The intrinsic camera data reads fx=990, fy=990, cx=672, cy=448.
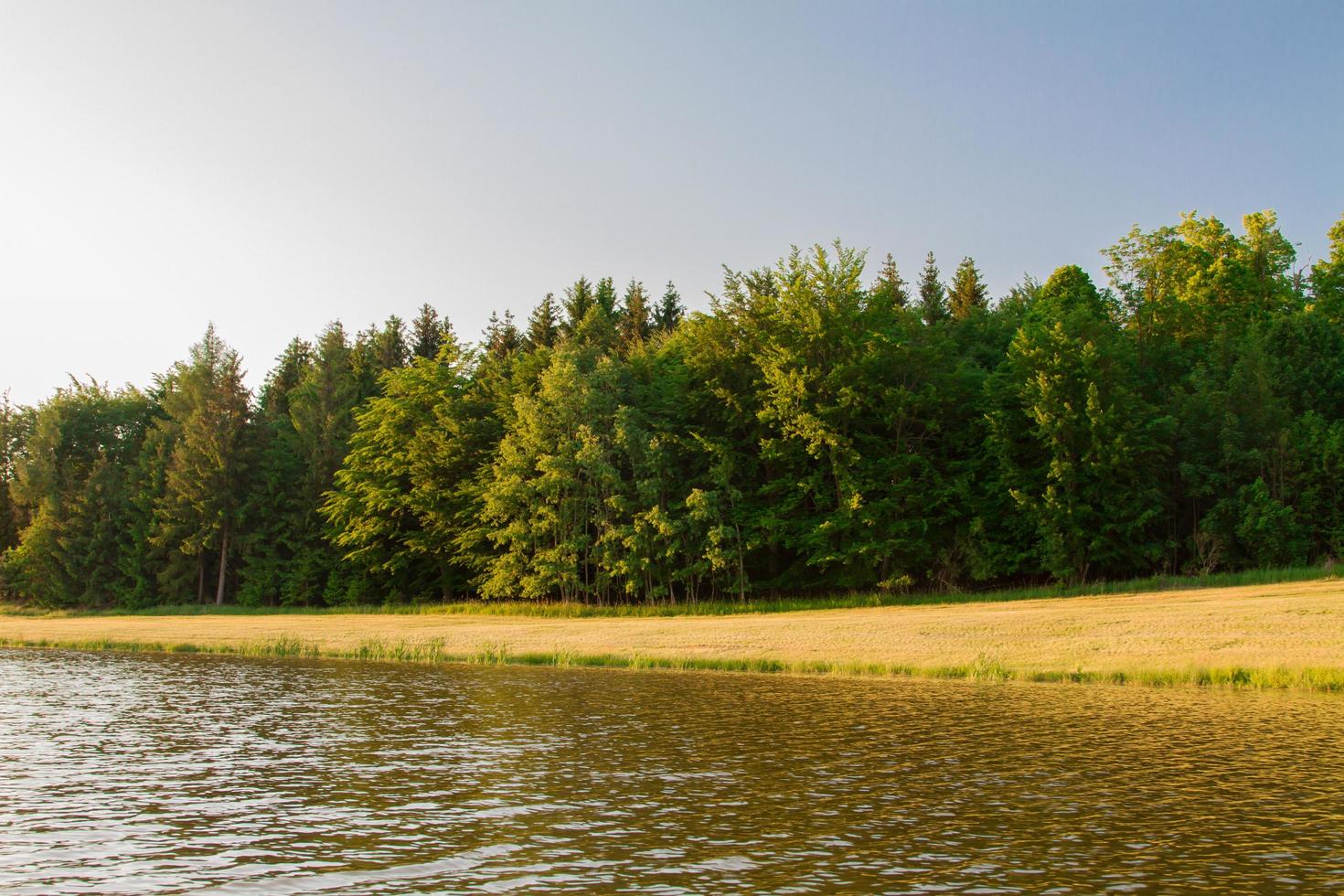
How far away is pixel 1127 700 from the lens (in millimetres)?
22641

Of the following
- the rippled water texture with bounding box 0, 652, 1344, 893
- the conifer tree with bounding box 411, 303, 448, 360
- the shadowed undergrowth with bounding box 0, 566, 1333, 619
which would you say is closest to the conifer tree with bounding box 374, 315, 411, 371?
the conifer tree with bounding box 411, 303, 448, 360

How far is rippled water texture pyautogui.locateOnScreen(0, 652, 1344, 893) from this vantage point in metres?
9.80

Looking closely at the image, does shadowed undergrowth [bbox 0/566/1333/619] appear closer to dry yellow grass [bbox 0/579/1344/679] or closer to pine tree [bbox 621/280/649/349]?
dry yellow grass [bbox 0/579/1344/679]

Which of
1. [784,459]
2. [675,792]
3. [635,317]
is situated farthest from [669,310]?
→ [675,792]

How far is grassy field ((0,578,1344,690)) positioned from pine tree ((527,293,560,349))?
4579cm

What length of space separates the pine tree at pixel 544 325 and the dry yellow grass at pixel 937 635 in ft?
149

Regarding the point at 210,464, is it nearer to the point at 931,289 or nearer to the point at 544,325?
the point at 544,325

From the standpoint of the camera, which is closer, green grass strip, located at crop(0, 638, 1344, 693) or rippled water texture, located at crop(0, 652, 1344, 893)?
rippled water texture, located at crop(0, 652, 1344, 893)

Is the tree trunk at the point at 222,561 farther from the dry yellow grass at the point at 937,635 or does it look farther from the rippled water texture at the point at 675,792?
the rippled water texture at the point at 675,792

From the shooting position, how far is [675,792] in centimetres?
1362

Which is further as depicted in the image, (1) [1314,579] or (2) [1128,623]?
(1) [1314,579]

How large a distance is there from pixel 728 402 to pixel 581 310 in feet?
135

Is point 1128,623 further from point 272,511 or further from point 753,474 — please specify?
point 272,511

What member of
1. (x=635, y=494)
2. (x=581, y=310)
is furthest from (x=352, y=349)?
(x=635, y=494)
